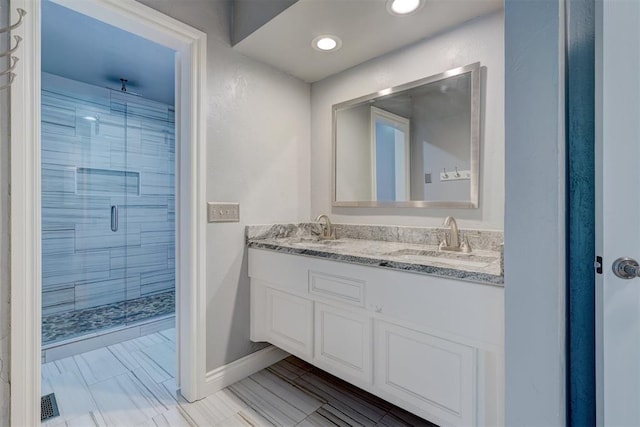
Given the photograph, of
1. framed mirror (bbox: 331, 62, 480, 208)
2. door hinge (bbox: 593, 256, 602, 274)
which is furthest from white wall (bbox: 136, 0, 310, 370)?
door hinge (bbox: 593, 256, 602, 274)

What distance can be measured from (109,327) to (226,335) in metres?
1.32

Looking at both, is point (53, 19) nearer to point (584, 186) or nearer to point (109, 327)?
point (109, 327)

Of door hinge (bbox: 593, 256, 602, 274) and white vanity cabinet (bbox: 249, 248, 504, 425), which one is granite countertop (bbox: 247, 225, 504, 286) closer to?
white vanity cabinet (bbox: 249, 248, 504, 425)

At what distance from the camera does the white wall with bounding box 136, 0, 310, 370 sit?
1.70 m

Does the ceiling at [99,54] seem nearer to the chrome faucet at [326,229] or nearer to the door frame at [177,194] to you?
the door frame at [177,194]

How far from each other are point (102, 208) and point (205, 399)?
2.16 m

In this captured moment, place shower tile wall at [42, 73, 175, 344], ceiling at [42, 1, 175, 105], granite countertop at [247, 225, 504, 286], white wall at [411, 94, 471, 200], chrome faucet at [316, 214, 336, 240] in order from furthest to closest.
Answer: shower tile wall at [42, 73, 175, 344] < chrome faucet at [316, 214, 336, 240] < ceiling at [42, 1, 175, 105] < white wall at [411, 94, 471, 200] < granite countertop at [247, 225, 504, 286]

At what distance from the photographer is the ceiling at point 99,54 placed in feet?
6.21

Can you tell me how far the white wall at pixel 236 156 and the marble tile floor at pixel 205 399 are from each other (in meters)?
0.24

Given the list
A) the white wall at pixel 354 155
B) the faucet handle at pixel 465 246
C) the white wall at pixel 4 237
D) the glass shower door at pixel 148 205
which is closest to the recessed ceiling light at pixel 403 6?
the white wall at pixel 354 155

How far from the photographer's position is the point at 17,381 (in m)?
1.16

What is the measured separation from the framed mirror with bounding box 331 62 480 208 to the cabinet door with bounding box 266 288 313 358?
0.75 m
